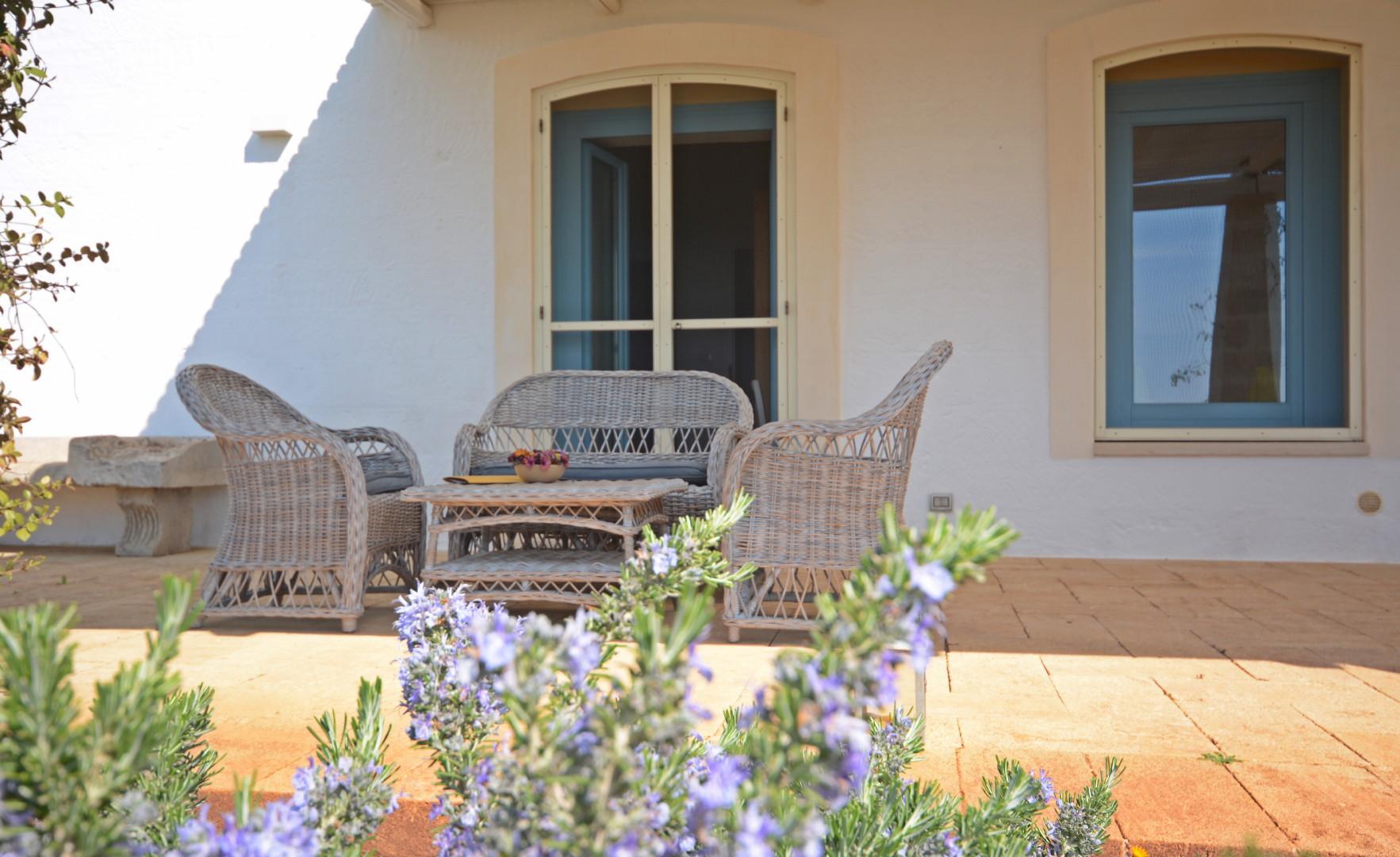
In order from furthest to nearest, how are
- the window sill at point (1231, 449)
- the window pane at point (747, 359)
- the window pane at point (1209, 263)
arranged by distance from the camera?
the window pane at point (747, 359) < the window pane at point (1209, 263) < the window sill at point (1231, 449)

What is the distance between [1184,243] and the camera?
17.7 feet

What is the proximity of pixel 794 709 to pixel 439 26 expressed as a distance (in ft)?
19.7

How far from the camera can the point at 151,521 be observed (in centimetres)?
558

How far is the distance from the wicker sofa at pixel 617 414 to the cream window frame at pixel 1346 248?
6.13ft

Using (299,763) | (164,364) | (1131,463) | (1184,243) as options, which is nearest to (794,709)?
(299,763)

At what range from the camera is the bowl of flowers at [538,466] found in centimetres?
365

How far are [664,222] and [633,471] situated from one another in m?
1.89

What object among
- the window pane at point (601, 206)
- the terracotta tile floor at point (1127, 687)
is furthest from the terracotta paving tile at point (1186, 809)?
the window pane at point (601, 206)

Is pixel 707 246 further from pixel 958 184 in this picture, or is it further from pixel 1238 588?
pixel 1238 588

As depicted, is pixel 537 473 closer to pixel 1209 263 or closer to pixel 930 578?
pixel 930 578

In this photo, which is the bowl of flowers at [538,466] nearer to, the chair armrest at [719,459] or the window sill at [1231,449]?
the chair armrest at [719,459]

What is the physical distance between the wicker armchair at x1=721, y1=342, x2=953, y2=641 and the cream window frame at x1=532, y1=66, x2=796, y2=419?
7.45 feet

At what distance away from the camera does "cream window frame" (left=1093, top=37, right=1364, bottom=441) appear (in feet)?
16.7

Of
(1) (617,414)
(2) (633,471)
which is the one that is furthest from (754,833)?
(1) (617,414)
